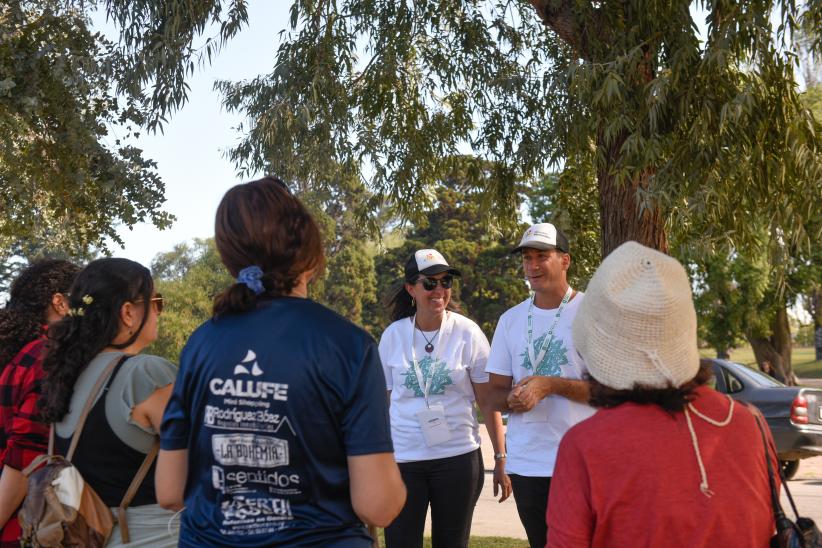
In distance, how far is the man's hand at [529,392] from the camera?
399cm

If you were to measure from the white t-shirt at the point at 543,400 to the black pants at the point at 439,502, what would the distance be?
23.3 inches

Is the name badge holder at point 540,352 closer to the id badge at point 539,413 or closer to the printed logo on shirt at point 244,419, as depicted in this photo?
the id badge at point 539,413

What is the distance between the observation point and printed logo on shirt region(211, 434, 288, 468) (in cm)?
222

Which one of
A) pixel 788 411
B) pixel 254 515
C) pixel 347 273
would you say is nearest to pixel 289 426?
pixel 254 515

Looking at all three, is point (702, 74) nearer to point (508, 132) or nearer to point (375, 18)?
point (508, 132)

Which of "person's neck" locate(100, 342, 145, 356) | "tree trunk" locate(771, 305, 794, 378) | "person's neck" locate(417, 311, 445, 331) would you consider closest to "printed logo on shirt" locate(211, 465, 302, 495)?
"person's neck" locate(100, 342, 145, 356)

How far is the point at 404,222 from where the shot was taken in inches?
432

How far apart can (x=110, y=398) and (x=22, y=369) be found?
747 mm

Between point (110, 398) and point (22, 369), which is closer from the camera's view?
point (110, 398)

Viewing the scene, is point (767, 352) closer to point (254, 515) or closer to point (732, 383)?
point (732, 383)

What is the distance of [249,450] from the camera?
224 centimetres

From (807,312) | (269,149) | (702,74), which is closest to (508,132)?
(269,149)

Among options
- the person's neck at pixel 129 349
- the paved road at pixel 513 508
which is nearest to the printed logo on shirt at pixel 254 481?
the person's neck at pixel 129 349

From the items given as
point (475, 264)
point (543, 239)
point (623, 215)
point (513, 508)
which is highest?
point (475, 264)
